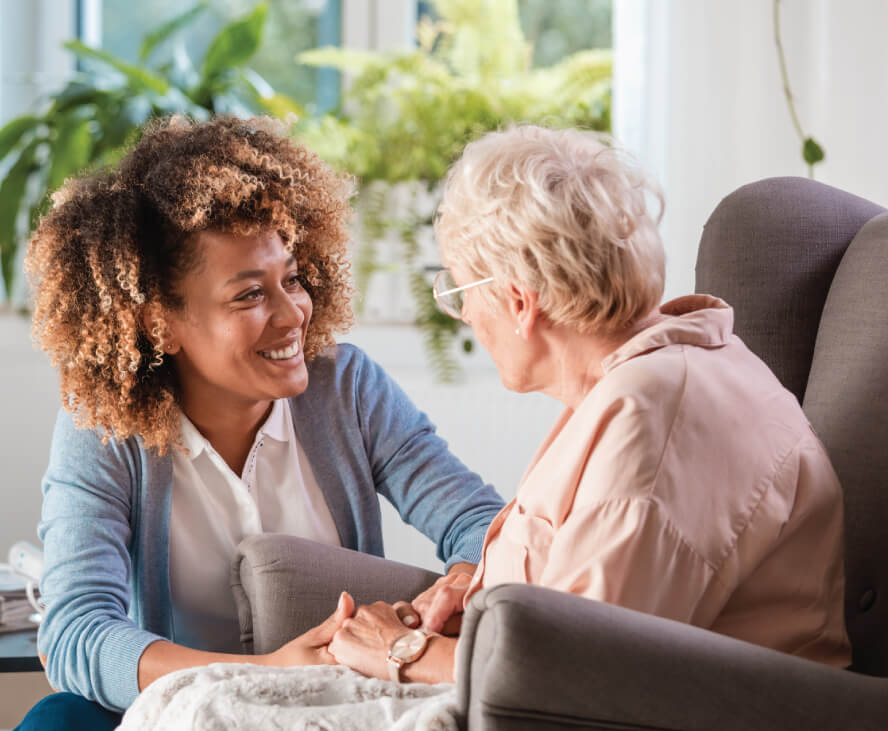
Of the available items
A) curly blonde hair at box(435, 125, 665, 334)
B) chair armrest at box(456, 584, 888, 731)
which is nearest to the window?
curly blonde hair at box(435, 125, 665, 334)

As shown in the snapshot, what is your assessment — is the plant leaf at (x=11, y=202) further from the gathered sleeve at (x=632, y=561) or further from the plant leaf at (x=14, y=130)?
the gathered sleeve at (x=632, y=561)

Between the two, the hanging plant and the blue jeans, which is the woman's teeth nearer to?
the blue jeans

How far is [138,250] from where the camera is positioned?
→ 4.78 ft

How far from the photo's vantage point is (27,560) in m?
1.81

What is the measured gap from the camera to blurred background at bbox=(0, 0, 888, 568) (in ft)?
7.22

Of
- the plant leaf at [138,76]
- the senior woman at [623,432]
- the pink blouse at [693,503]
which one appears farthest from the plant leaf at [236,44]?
the pink blouse at [693,503]

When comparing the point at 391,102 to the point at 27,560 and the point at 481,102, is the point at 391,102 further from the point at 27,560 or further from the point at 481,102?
the point at 27,560

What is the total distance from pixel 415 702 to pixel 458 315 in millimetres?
454

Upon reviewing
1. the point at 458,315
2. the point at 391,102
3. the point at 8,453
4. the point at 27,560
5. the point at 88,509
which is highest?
the point at 391,102

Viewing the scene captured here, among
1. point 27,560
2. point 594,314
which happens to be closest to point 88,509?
point 27,560

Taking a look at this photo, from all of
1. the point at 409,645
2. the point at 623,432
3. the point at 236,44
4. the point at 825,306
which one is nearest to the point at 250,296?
the point at 409,645

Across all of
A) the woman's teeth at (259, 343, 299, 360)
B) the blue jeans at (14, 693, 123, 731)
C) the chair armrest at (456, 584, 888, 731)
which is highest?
the woman's teeth at (259, 343, 299, 360)

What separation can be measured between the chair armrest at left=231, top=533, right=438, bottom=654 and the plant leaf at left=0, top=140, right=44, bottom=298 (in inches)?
65.9

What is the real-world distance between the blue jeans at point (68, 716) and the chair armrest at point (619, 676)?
63cm
